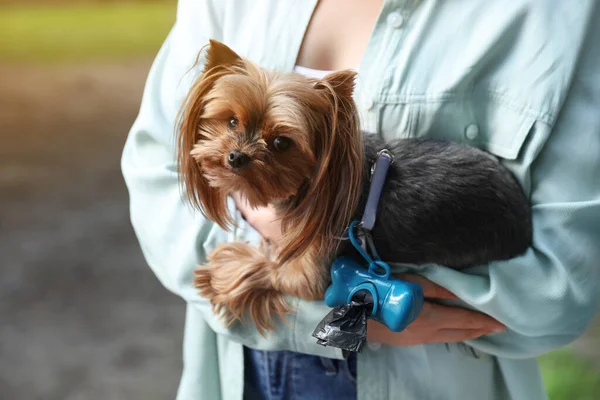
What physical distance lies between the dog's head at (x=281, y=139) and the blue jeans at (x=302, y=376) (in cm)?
28

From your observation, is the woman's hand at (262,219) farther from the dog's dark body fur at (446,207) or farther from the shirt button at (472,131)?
the shirt button at (472,131)

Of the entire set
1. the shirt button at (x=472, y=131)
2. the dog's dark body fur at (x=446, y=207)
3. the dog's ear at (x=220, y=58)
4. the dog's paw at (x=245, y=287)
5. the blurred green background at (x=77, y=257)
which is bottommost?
the blurred green background at (x=77, y=257)

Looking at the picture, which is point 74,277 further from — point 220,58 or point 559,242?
point 559,242

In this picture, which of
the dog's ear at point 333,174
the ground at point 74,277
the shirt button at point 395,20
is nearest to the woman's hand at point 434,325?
the dog's ear at point 333,174

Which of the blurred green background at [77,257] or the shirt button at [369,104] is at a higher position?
the shirt button at [369,104]

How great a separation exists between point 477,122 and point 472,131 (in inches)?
0.7

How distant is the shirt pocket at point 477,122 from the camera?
105cm

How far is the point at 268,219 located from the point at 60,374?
2075 mm

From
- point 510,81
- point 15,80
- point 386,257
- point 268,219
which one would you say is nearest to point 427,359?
point 386,257

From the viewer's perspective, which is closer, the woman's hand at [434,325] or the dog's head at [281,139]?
the dog's head at [281,139]

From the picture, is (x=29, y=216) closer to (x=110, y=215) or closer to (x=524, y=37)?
(x=110, y=215)

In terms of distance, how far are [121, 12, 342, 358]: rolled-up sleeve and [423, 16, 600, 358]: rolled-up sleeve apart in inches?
12.4

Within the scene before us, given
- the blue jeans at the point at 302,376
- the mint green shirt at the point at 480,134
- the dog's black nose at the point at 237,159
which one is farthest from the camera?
the blue jeans at the point at 302,376

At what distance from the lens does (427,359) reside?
1.14 meters
